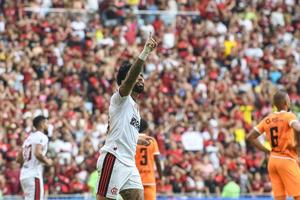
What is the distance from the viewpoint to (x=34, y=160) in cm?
1664

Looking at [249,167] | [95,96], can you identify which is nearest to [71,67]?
[95,96]

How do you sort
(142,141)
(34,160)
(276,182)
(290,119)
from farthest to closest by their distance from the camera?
(34,160) < (142,141) < (276,182) < (290,119)

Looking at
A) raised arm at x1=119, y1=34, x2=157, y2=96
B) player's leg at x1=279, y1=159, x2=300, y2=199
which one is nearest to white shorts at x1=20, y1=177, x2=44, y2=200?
player's leg at x1=279, y1=159, x2=300, y2=199

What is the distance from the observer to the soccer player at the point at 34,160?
16484mm

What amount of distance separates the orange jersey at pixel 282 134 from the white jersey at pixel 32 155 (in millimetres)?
3725

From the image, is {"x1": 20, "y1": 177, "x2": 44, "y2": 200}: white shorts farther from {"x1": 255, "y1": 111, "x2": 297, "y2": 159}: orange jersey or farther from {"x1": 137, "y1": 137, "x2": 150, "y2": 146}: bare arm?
{"x1": 255, "y1": 111, "x2": 297, "y2": 159}: orange jersey

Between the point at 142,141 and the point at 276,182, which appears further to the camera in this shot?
the point at 142,141

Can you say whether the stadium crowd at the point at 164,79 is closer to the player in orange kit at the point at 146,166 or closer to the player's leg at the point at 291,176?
the player in orange kit at the point at 146,166

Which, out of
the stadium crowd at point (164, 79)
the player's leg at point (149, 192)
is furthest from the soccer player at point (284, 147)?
the stadium crowd at point (164, 79)

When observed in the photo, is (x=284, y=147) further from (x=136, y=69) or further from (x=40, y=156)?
(x=136, y=69)

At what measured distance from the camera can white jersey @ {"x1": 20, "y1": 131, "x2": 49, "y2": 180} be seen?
16500 mm

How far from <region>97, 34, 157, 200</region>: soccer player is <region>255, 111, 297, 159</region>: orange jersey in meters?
3.82

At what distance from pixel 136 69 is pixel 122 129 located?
927 mm

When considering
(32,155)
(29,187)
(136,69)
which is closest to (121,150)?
(136,69)
